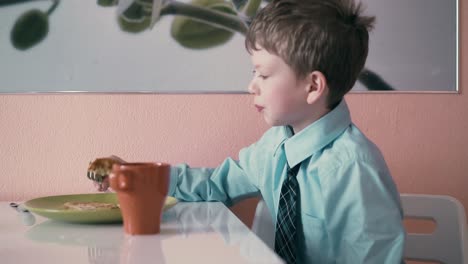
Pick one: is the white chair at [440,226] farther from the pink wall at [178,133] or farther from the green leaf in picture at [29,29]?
the green leaf in picture at [29,29]

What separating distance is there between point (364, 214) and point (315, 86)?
0.24 m

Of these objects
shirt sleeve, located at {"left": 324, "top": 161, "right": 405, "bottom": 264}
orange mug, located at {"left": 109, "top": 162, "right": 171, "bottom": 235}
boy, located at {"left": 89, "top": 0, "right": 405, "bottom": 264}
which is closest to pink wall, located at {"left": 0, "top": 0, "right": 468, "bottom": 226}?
boy, located at {"left": 89, "top": 0, "right": 405, "bottom": 264}

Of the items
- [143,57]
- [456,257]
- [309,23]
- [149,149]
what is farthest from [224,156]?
[456,257]

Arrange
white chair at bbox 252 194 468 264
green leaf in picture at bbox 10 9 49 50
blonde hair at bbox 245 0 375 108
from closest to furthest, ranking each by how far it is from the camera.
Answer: blonde hair at bbox 245 0 375 108, white chair at bbox 252 194 468 264, green leaf in picture at bbox 10 9 49 50

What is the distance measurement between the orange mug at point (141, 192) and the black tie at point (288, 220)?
0.98 ft

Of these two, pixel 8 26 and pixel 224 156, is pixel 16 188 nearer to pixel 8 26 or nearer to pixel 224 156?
pixel 8 26

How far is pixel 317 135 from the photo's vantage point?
41.4 inches

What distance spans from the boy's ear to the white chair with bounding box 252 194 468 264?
0.24 metres

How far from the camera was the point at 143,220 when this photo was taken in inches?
31.0

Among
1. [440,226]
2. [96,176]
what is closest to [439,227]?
[440,226]

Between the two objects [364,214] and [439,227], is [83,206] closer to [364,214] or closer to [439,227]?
[364,214]

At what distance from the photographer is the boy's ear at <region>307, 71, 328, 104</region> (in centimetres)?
104

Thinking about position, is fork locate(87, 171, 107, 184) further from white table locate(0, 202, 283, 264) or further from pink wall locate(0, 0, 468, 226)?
pink wall locate(0, 0, 468, 226)

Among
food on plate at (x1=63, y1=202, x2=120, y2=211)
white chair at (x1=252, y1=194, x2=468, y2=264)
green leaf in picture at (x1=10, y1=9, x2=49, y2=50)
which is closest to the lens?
food on plate at (x1=63, y1=202, x2=120, y2=211)
